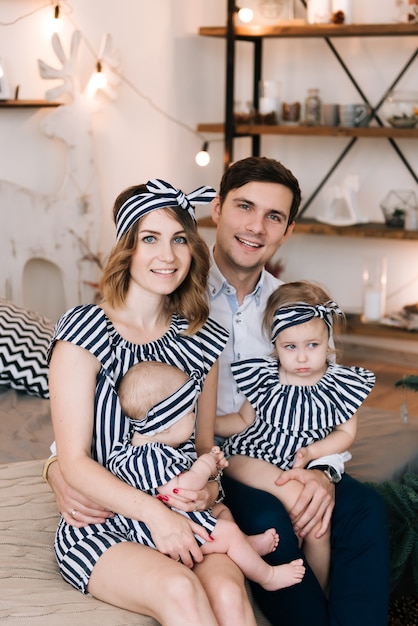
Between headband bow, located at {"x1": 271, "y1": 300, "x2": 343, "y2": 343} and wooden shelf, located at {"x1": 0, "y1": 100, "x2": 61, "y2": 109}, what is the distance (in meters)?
2.07

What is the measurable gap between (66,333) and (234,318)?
60cm

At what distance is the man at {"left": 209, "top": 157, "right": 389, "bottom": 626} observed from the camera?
1807 millimetres

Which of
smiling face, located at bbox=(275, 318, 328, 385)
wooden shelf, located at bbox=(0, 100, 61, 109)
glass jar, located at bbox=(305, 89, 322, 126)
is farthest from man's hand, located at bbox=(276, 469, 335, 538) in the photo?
glass jar, located at bbox=(305, 89, 322, 126)

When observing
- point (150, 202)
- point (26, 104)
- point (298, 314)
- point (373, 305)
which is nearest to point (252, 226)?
point (298, 314)

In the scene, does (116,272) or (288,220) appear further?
(288,220)

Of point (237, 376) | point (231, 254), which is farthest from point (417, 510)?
point (231, 254)

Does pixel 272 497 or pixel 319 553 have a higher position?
pixel 272 497

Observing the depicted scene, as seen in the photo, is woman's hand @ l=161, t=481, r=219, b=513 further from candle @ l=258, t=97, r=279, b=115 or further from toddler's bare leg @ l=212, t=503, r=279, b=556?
candle @ l=258, t=97, r=279, b=115

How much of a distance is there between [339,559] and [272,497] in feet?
0.62

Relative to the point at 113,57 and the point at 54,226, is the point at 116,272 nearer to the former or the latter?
the point at 54,226

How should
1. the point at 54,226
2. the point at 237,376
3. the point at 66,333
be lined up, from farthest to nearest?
the point at 54,226 < the point at 237,376 < the point at 66,333

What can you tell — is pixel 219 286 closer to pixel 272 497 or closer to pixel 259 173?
pixel 259 173

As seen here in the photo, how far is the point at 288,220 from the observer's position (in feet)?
7.69

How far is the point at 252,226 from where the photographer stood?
7.38ft
